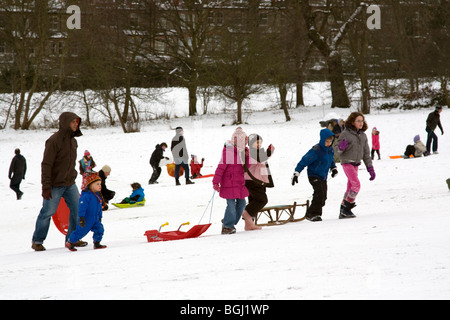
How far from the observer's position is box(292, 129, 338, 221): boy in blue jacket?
8.73 meters

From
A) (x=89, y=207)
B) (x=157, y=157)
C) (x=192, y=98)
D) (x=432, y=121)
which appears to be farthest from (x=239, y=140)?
(x=192, y=98)

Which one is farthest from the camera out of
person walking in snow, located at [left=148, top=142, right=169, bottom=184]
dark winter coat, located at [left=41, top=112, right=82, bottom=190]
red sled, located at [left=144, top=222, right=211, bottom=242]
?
person walking in snow, located at [left=148, top=142, right=169, bottom=184]

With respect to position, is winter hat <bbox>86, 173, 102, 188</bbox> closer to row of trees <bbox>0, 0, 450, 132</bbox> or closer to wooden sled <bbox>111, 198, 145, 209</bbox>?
wooden sled <bbox>111, 198, 145, 209</bbox>

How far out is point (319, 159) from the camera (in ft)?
28.9

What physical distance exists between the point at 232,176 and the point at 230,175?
32 millimetres

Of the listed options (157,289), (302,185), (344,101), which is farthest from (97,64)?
(157,289)

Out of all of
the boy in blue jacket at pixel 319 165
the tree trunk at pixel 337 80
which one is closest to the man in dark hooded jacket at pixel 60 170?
the boy in blue jacket at pixel 319 165

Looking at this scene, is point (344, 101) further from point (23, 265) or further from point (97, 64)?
point (23, 265)

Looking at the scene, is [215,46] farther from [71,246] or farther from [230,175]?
[71,246]

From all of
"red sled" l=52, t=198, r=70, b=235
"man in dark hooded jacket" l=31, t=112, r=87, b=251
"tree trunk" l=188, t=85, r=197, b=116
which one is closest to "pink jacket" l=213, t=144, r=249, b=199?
"man in dark hooded jacket" l=31, t=112, r=87, b=251

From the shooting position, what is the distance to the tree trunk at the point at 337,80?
37.3 meters

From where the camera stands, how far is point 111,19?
126ft

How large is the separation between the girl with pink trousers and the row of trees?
25.7 m

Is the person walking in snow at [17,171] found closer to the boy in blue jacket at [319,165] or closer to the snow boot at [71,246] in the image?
the snow boot at [71,246]
